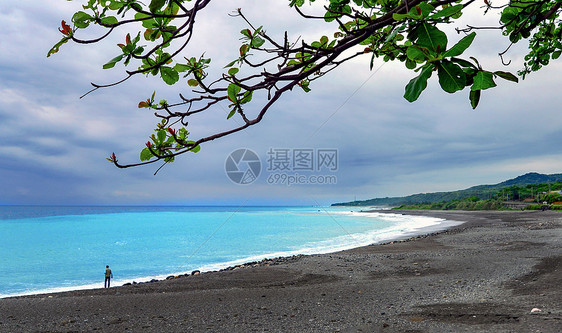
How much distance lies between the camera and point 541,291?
5.78 metres

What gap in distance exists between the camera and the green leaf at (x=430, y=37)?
2.74 feet

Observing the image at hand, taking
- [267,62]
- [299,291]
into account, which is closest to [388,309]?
[299,291]

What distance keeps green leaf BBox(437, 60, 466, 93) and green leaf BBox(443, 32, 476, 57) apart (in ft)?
0.21

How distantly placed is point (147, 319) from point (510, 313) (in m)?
5.72

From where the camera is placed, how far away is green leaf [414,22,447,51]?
84 cm

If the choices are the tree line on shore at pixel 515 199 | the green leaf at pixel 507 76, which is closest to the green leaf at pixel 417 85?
the green leaf at pixel 507 76

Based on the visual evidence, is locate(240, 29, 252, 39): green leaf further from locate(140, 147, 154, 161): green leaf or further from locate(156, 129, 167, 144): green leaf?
locate(140, 147, 154, 161): green leaf

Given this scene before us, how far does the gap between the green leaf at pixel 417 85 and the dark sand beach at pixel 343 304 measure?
4411 mm

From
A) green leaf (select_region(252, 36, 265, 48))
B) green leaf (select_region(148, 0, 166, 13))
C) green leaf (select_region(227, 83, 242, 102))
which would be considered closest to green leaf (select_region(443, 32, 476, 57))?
green leaf (select_region(227, 83, 242, 102))

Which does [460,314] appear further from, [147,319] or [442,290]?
[147,319]

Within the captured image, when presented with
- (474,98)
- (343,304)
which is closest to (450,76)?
(474,98)

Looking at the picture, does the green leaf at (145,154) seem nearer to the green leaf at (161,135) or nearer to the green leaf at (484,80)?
the green leaf at (161,135)

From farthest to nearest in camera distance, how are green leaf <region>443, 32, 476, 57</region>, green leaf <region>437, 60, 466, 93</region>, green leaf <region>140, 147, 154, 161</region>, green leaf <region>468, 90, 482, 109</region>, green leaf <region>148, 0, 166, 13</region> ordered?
green leaf <region>140, 147, 154, 161</region> < green leaf <region>148, 0, 166, 13</region> < green leaf <region>468, 90, 482, 109</region> < green leaf <region>437, 60, 466, 93</region> < green leaf <region>443, 32, 476, 57</region>

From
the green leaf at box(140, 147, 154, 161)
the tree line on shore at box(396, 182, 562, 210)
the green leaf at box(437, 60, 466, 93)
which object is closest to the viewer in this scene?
the green leaf at box(437, 60, 466, 93)
